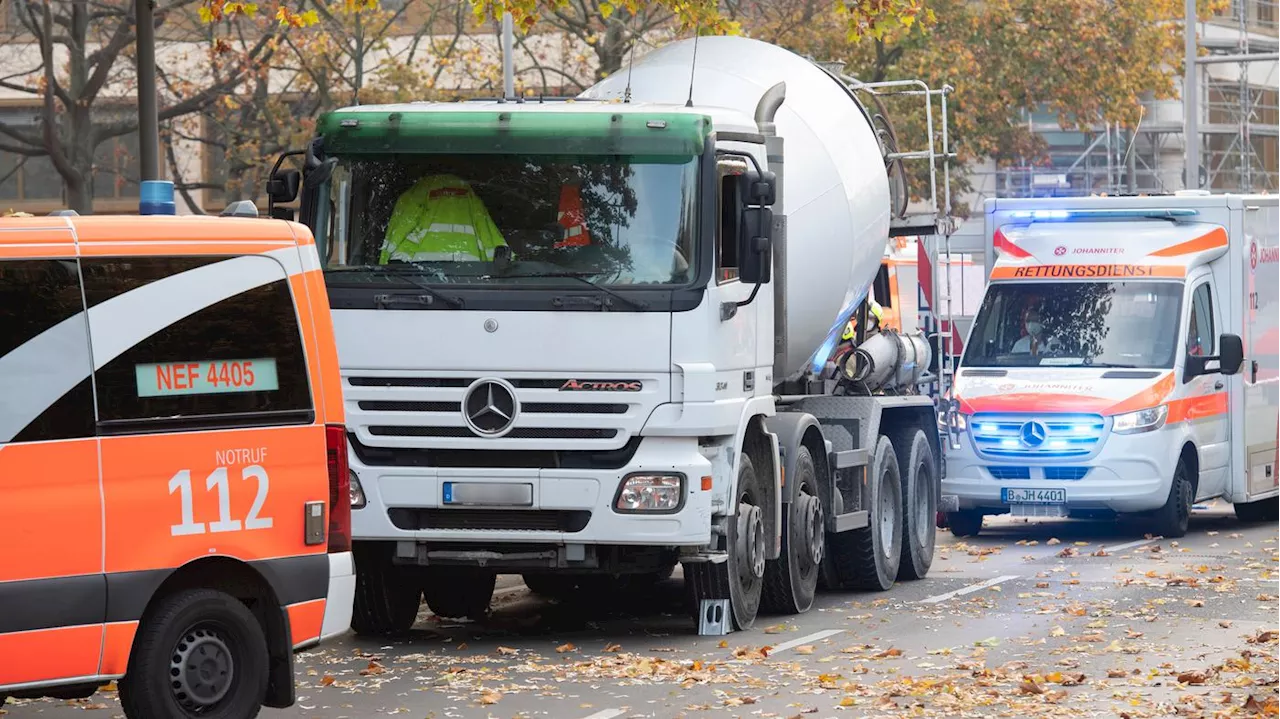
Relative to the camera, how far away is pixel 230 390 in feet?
29.6

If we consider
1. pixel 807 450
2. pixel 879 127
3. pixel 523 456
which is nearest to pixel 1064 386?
pixel 879 127

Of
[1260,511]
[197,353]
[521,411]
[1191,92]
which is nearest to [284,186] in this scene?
[521,411]

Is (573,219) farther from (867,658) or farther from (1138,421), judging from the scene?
→ (1138,421)

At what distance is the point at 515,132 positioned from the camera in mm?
12078

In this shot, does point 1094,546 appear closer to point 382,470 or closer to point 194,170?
point 382,470

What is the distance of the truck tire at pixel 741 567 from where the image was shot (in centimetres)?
1252

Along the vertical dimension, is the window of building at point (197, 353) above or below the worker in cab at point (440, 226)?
below

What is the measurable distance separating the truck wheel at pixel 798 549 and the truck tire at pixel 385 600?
85.0 inches

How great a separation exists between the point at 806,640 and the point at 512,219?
285cm

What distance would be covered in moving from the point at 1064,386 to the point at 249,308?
37.7 ft

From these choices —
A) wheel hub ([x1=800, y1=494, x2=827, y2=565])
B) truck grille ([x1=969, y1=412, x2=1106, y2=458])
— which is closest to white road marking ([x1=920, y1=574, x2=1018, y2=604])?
wheel hub ([x1=800, y1=494, x2=827, y2=565])

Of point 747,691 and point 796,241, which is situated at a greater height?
point 796,241

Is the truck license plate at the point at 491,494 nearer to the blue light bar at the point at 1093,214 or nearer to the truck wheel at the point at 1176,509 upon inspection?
the truck wheel at the point at 1176,509

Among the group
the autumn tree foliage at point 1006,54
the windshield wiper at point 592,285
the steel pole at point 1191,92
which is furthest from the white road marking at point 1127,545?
the steel pole at point 1191,92
